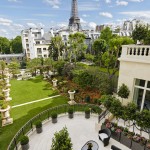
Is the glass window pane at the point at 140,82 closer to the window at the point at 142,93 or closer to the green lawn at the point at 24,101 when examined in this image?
the window at the point at 142,93

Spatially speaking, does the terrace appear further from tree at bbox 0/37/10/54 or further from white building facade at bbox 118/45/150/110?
tree at bbox 0/37/10/54

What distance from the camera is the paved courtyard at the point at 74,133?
990cm

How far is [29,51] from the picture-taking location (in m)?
55.9

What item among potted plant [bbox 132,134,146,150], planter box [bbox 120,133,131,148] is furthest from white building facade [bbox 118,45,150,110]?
planter box [bbox 120,133,131,148]

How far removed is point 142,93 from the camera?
10109mm

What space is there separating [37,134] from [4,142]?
2586mm

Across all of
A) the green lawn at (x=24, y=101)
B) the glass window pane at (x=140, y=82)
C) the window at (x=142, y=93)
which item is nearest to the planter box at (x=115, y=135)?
the window at (x=142, y=93)

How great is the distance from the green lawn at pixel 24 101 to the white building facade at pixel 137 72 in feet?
31.2

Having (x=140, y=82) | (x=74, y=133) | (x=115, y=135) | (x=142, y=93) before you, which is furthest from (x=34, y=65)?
(x=142, y=93)

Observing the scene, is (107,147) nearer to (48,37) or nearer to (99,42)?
(99,42)

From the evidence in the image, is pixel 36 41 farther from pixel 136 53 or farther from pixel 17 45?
pixel 136 53

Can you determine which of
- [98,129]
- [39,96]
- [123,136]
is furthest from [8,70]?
[123,136]

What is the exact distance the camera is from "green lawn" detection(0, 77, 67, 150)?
39.8 ft

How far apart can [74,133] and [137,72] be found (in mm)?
6665
